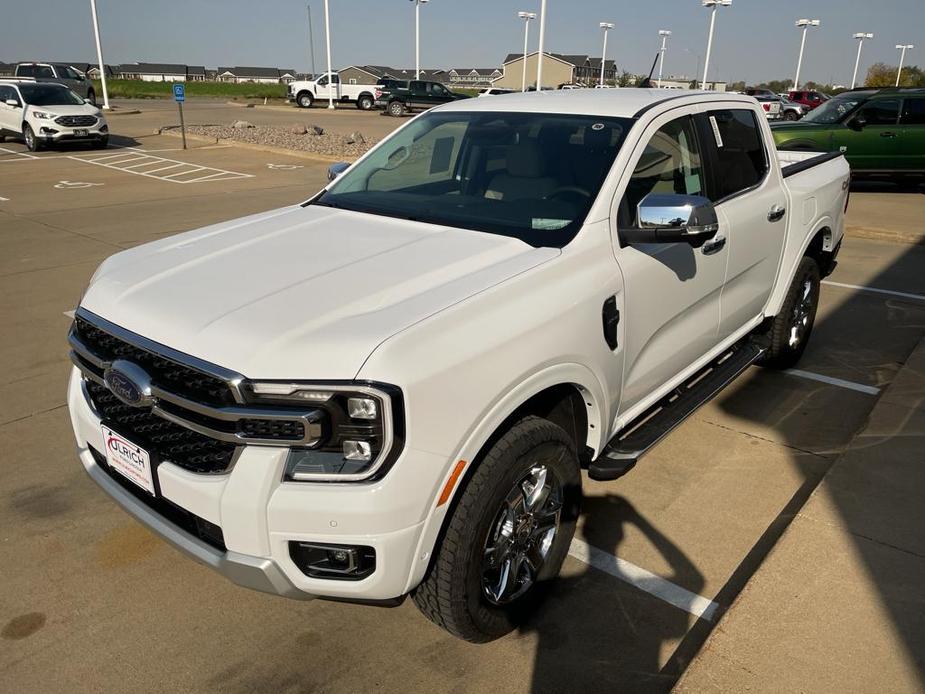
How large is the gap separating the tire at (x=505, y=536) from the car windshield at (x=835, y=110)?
43.4 ft

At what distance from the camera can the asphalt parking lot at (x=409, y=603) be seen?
8.63 ft

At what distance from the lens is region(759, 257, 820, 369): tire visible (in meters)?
4.86

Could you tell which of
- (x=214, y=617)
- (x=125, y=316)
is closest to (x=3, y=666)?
(x=214, y=617)

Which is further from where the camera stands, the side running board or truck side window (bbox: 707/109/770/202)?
truck side window (bbox: 707/109/770/202)

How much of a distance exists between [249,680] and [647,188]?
2586 mm

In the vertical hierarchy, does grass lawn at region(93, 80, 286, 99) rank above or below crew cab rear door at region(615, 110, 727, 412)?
below

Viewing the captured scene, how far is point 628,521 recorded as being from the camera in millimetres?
3539

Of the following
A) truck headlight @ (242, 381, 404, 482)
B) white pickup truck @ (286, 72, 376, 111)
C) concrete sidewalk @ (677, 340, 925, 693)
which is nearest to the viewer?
truck headlight @ (242, 381, 404, 482)

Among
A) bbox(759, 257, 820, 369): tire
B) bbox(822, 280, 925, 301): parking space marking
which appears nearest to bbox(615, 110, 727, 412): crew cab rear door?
bbox(759, 257, 820, 369): tire

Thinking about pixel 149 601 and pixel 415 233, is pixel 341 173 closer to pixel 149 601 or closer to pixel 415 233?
pixel 415 233

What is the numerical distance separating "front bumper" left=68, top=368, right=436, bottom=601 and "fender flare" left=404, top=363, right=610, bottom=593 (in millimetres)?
19

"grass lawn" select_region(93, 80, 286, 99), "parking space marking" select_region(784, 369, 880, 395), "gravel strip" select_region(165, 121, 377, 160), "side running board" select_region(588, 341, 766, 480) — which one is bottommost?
"grass lawn" select_region(93, 80, 286, 99)

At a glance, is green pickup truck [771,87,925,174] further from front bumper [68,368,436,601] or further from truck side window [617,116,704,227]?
front bumper [68,368,436,601]

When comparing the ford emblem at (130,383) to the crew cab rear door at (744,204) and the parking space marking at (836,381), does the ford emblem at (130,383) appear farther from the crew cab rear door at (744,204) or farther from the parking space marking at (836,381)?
the parking space marking at (836,381)
